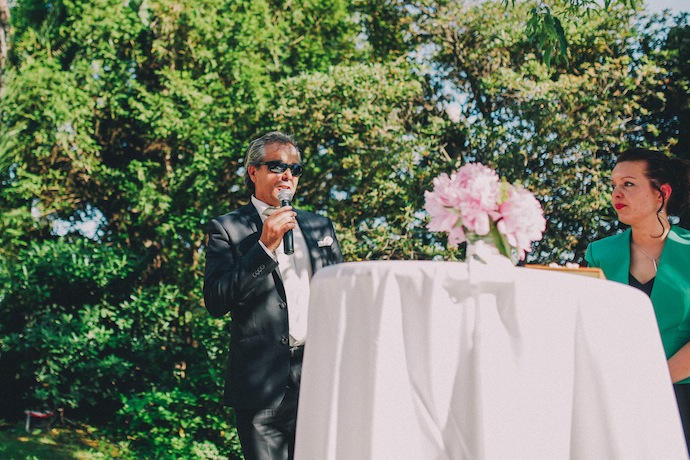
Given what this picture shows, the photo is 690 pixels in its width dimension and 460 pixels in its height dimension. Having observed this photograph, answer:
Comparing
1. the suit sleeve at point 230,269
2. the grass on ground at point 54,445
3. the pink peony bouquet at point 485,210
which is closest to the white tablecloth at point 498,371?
the pink peony bouquet at point 485,210

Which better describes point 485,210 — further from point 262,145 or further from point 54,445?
point 54,445

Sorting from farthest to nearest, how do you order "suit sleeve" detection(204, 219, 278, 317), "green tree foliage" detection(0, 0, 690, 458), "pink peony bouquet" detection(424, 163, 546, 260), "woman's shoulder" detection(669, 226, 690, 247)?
"green tree foliage" detection(0, 0, 690, 458) → "woman's shoulder" detection(669, 226, 690, 247) → "suit sleeve" detection(204, 219, 278, 317) → "pink peony bouquet" detection(424, 163, 546, 260)

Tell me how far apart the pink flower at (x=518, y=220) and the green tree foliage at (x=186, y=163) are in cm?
639

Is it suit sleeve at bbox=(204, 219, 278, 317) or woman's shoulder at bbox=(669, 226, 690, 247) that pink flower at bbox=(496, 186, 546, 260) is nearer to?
suit sleeve at bbox=(204, 219, 278, 317)

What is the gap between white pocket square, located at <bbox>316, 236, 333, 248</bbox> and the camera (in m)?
3.22

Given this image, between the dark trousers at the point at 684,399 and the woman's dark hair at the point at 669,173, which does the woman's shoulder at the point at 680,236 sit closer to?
the woman's dark hair at the point at 669,173

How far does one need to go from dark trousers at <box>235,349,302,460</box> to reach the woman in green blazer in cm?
139

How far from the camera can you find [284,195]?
10.5ft

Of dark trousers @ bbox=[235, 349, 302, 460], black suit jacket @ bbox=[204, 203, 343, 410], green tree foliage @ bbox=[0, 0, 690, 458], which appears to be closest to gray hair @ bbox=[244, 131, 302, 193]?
black suit jacket @ bbox=[204, 203, 343, 410]

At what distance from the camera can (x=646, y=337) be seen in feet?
6.43

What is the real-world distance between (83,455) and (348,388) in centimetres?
706

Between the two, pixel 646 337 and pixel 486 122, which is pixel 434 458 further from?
pixel 486 122

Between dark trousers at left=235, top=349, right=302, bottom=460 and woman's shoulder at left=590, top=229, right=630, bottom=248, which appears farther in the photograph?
woman's shoulder at left=590, top=229, right=630, bottom=248

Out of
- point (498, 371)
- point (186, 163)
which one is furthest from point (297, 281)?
point (186, 163)
